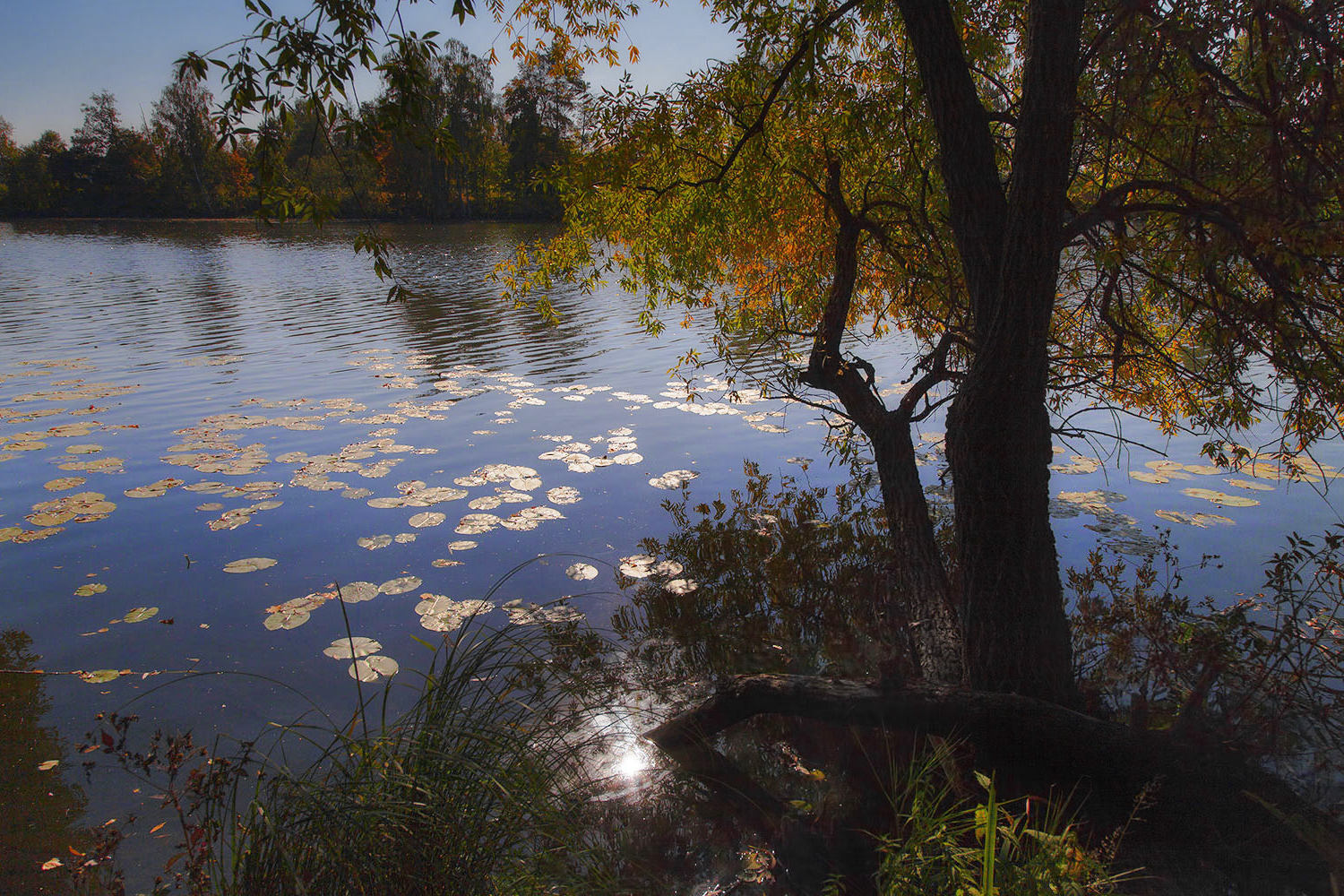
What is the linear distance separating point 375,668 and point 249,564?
2113 millimetres

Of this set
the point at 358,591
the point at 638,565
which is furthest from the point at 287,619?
the point at 638,565

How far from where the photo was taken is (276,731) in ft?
13.2

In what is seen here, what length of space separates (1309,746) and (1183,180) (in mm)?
3101

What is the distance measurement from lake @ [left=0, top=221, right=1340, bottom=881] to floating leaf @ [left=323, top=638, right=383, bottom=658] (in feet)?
0.19

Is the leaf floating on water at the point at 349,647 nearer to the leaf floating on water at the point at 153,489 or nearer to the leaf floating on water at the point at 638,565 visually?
the leaf floating on water at the point at 638,565

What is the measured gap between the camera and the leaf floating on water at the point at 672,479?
772 cm

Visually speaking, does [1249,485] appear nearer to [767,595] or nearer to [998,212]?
[767,595]

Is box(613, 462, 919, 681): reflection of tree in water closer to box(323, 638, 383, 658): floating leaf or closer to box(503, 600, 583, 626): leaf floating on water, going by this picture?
box(503, 600, 583, 626): leaf floating on water

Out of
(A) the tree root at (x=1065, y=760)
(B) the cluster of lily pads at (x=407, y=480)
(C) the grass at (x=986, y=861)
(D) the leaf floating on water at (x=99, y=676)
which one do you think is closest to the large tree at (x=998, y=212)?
(A) the tree root at (x=1065, y=760)

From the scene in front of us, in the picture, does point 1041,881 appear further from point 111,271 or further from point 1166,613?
point 111,271

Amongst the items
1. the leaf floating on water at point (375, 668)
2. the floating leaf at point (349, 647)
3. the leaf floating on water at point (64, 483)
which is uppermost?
Result: the leaf floating on water at point (64, 483)

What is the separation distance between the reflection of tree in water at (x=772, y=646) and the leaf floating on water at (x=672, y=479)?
15.0 inches

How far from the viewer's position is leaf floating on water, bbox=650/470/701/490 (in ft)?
A: 25.3

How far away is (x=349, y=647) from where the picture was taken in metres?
4.80
